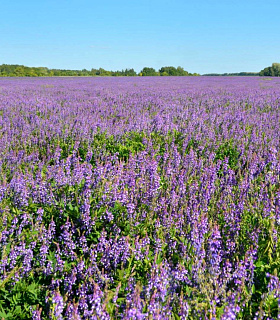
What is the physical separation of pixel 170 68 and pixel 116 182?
69.8 m

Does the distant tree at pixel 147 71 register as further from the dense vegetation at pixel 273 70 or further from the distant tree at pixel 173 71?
the dense vegetation at pixel 273 70

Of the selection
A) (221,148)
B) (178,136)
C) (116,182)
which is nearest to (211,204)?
(116,182)

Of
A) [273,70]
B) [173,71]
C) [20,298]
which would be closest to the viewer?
[20,298]

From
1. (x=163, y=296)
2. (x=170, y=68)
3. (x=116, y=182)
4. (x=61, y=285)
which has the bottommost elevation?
(x=61, y=285)

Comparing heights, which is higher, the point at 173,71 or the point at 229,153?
the point at 173,71

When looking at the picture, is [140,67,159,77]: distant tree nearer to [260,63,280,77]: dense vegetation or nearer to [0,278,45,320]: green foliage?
[260,63,280,77]: dense vegetation

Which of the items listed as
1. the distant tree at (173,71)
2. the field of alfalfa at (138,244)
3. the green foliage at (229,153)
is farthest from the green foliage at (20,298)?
the distant tree at (173,71)

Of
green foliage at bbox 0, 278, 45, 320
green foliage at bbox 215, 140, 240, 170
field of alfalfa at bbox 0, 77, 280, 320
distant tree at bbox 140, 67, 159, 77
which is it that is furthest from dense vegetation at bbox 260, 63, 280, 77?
green foliage at bbox 0, 278, 45, 320

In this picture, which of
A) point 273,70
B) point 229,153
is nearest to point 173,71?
point 273,70

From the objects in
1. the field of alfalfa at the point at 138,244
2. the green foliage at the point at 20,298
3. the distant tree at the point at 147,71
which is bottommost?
the green foliage at the point at 20,298

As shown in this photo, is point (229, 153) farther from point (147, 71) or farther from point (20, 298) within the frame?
point (147, 71)

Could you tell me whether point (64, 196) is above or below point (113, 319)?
above

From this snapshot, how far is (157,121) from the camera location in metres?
7.72

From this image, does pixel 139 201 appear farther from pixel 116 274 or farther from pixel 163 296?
pixel 163 296
